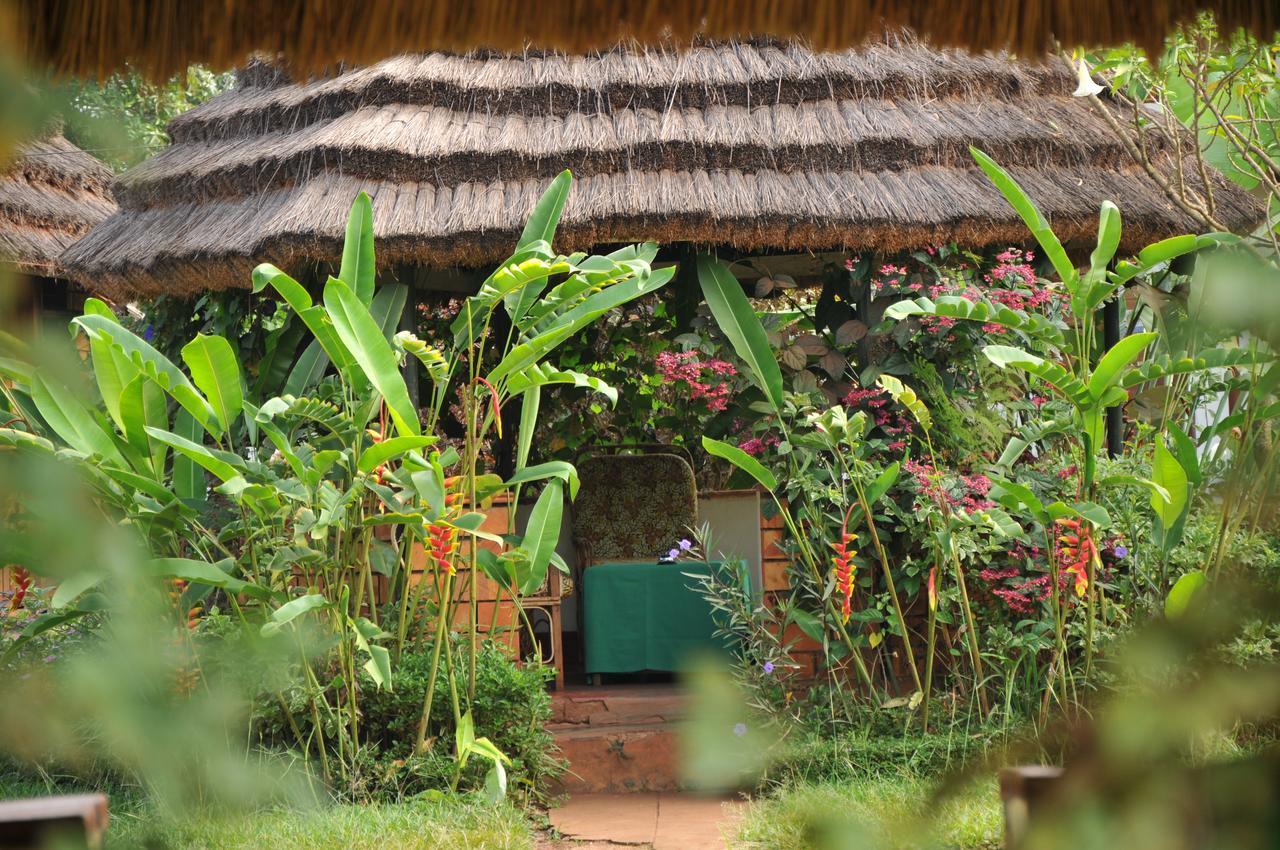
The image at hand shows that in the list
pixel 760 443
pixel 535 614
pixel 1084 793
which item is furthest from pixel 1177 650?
pixel 535 614

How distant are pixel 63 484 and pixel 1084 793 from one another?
1.15 feet

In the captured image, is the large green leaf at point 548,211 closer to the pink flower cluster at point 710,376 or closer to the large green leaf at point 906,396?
the pink flower cluster at point 710,376

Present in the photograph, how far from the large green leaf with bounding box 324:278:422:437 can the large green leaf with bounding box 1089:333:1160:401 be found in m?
2.27

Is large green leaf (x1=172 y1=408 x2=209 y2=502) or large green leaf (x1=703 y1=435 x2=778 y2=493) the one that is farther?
large green leaf (x1=703 y1=435 x2=778 y2=493)

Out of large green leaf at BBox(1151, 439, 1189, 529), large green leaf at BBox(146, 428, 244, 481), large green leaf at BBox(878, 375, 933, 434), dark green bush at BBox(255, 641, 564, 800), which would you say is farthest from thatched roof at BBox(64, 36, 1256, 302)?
dark green bush at BBox(255, 641, 564, 800)

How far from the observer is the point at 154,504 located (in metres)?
3.98

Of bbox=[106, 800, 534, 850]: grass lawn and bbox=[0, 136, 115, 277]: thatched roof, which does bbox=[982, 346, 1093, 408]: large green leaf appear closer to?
bbox=[106, 800, 534, 850]: grass lawn

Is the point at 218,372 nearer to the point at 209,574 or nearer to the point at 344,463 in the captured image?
the point at 344,463

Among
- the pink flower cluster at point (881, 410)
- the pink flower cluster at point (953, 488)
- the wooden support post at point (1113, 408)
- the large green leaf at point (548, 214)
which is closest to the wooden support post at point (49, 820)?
the large green leaf at point (548, 214)

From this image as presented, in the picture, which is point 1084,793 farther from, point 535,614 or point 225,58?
point 535,614

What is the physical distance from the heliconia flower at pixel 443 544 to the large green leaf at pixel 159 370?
0.81 meters

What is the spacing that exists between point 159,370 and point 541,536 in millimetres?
1454

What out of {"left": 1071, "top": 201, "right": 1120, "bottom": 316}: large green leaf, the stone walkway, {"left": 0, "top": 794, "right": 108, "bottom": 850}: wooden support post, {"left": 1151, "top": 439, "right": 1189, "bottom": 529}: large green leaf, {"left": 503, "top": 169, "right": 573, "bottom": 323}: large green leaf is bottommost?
the stone walkway

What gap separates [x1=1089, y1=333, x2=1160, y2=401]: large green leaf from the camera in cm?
377
